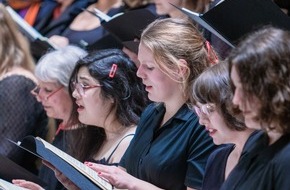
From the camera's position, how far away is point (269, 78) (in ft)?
4.40

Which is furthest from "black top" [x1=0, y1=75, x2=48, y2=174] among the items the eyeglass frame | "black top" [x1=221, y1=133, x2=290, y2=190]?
"black top" [x1=221, y1=133, x2=290, y2=190]

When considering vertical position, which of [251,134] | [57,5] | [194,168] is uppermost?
[251,134]

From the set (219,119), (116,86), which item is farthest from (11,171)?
(219,119)

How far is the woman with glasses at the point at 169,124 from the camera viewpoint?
190 cm

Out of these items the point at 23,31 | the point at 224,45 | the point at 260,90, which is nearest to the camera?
the point at 260,90

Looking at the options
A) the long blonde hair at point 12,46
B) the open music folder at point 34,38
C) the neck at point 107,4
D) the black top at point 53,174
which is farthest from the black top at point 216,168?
the neck at point 107,4

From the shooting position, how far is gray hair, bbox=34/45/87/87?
9.12 ft

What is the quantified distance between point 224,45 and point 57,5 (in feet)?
5.77

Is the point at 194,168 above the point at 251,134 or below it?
below

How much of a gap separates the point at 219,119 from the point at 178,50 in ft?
1.10

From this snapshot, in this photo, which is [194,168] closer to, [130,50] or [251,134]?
[251,134]

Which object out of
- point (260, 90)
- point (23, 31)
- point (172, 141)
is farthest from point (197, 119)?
point (23, 31)

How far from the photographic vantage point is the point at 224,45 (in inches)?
92.0

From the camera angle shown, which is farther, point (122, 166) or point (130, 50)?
point (130, 50)
